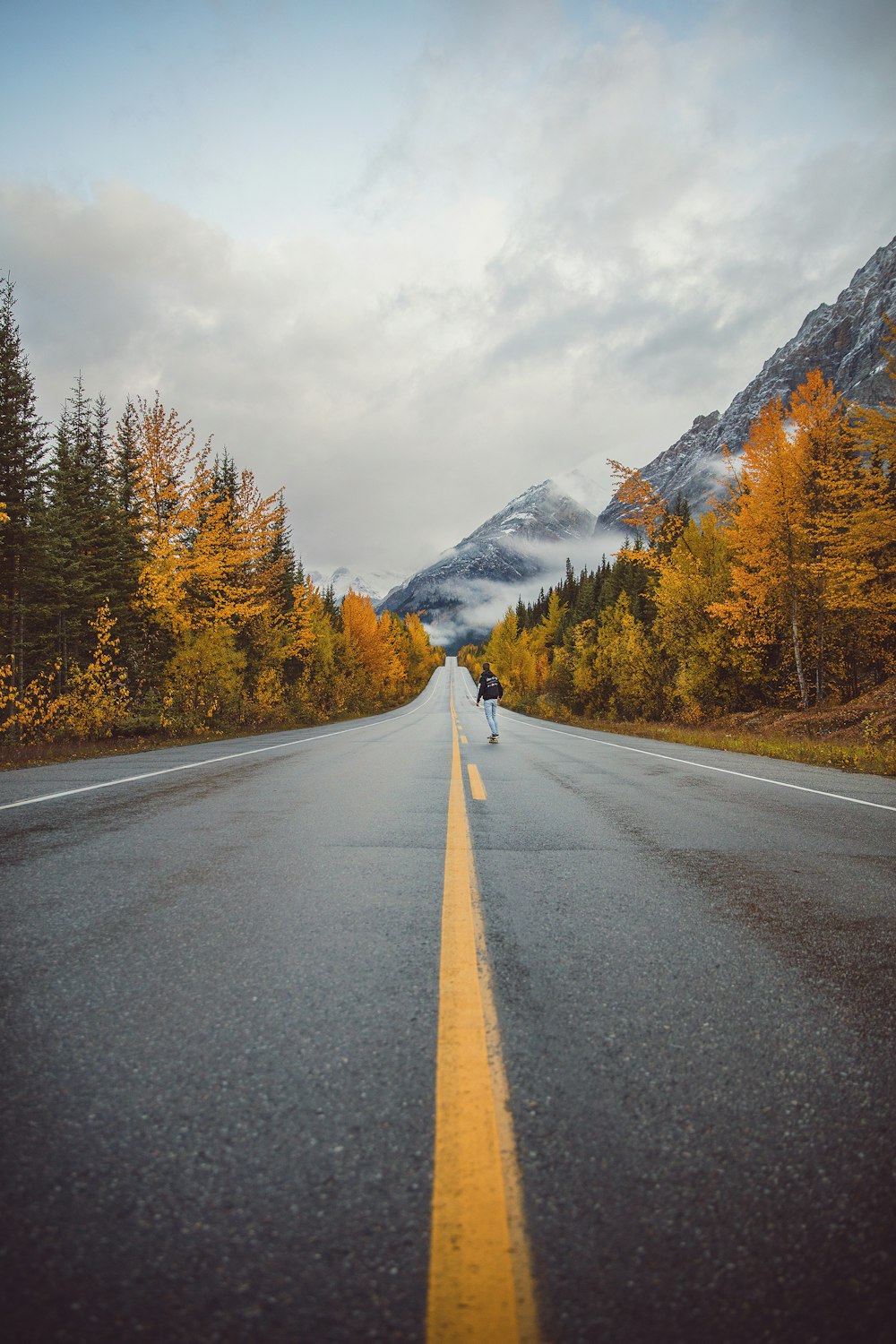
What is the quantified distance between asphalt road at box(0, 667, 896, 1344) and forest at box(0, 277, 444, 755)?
13.0m

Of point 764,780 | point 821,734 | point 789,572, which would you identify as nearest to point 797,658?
point 789,572

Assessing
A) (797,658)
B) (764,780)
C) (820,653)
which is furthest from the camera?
(820,653)

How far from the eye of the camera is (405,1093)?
1701 mm

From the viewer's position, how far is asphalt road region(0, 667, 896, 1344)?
1.13m

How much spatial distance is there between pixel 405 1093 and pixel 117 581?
2313 centimetres

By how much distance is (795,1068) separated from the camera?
1878 millimetres

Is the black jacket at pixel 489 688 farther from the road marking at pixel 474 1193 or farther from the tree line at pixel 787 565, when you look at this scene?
the road marking at pixel 474 1193

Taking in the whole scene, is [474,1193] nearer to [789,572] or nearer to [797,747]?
[797,747]

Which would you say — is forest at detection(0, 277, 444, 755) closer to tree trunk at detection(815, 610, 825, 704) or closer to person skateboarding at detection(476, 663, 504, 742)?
person skateboarding at detection(476, 663, 504, 742)

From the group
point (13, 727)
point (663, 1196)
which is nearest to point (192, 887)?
point (663, 1196)

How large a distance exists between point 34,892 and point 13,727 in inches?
560

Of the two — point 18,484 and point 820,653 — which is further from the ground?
point 18,484

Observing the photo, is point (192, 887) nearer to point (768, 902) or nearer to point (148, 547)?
point (768, 902)

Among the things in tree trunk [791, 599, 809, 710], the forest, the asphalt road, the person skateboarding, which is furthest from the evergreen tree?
tree trunk [791, 599, 809, 710]
